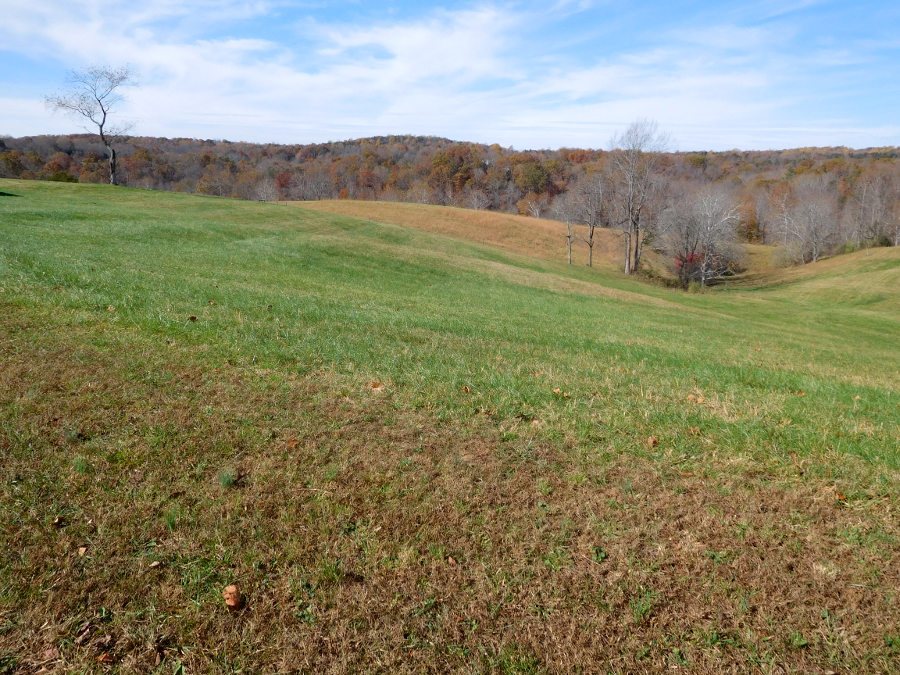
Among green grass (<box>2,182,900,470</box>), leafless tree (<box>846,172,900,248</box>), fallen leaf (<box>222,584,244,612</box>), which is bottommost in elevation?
fallen leaf (<box>222,584,244,612</box>)

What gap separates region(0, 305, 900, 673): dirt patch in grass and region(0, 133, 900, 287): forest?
169 ft

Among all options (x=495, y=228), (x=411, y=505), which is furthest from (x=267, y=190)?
(x=411, y=505)

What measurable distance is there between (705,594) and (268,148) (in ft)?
508

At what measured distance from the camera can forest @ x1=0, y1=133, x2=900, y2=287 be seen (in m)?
55.5

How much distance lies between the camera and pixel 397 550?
11.4ft

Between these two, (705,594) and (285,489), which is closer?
(705,594)

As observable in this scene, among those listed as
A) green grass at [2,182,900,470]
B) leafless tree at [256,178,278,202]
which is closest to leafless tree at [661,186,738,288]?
green grass at [2,182,900,470]

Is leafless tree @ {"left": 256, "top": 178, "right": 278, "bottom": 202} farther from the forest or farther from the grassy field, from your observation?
the grassy field

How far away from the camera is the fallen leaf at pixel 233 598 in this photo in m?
2.97

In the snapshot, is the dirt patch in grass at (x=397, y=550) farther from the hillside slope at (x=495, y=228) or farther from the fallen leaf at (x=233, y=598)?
the hillside slope at (x=495, y=228)

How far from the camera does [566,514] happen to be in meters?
3.93

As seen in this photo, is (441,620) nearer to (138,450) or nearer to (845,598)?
(845,598)

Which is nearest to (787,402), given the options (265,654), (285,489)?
(285,489)

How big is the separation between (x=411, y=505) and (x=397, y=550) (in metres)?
0.47
